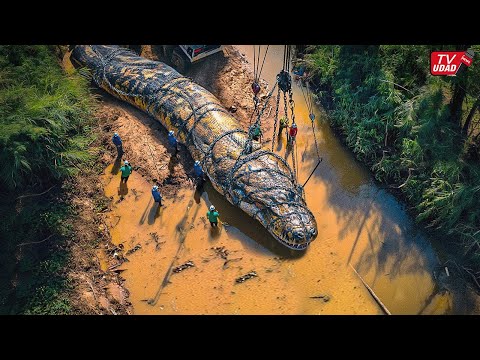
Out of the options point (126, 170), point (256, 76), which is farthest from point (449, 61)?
point (126, 170)

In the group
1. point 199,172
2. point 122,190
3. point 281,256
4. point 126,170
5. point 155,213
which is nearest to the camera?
point 281,256

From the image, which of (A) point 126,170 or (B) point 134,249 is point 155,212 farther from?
(A) point 126,170

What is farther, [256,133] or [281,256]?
[256,133]

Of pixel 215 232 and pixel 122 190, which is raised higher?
pixel 122 190

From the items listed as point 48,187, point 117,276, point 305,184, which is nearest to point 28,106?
point 48,187

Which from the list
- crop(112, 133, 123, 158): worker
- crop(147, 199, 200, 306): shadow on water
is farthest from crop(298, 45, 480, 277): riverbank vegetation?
crop(112, 133, 123, 158): worker

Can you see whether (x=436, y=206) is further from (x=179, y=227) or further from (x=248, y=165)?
(x=179, y=227)

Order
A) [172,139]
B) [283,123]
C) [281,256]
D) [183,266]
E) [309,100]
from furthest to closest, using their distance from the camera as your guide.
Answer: [309,100] → [283,123] → [172,139] → [281,256] → [183,266]

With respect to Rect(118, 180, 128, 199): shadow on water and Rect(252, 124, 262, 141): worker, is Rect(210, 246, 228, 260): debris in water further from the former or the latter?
Rect(252, 124, 262, 141): worker
